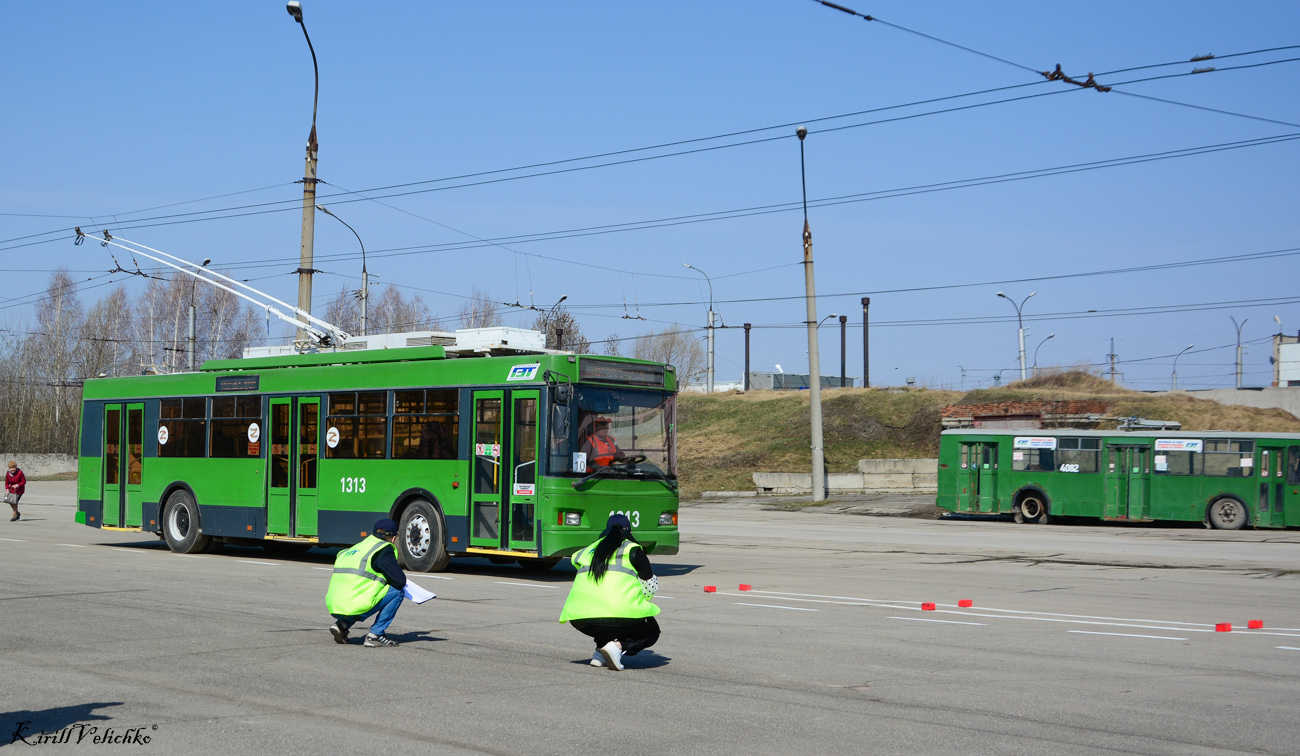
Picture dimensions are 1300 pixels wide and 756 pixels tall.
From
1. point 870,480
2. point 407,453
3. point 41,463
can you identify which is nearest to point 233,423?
point 407,453

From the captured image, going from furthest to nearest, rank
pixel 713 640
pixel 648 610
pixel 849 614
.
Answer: pixel 849 614
pixel 713 640
pixel 648 610

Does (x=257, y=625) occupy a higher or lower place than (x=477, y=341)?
lower

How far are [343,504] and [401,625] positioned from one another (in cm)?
667

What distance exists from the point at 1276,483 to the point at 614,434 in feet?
69.7

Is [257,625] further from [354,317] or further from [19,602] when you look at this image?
[354,317]

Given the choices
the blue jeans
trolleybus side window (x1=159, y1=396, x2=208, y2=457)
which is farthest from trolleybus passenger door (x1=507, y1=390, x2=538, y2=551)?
trolleybus side window (x1=159, y1=396, x2=208, y2=457)

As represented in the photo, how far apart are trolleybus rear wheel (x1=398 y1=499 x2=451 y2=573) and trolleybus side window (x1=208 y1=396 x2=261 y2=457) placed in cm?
374

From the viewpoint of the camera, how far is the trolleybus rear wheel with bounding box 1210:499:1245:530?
29.8m

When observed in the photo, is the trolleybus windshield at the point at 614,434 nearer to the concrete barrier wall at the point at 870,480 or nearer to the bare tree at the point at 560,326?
the concrete barrier wall at the point at 870,480

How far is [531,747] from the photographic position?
623 centimetres

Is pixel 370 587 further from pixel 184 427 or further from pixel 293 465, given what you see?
pixel 184 427

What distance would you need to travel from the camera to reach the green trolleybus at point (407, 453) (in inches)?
609

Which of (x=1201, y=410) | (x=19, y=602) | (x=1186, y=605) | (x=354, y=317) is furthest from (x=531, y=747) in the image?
(x=354, y=317)

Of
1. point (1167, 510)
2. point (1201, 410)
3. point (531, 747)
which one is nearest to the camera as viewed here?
point (531, 747)
